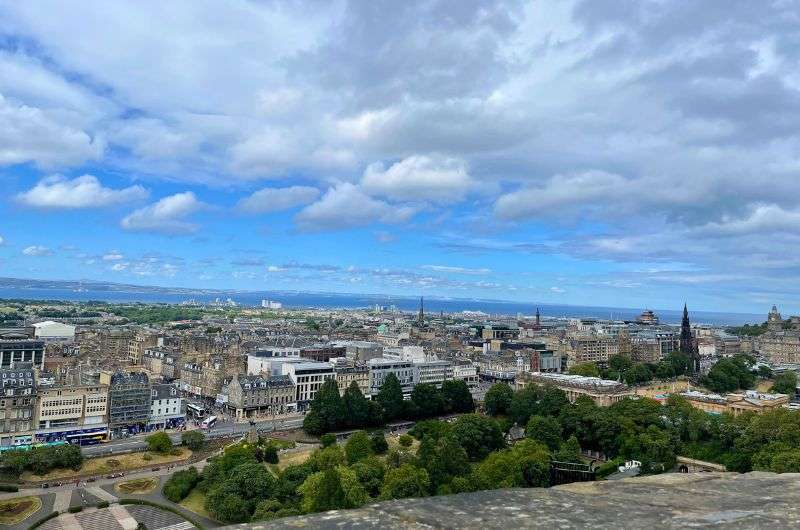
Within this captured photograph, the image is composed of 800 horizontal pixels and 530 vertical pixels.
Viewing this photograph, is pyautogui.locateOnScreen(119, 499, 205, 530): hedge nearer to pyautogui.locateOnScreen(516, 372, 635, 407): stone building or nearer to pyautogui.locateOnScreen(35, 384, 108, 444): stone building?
pyautogui.locateOnScreen(35, 384, 108, 444): stone building

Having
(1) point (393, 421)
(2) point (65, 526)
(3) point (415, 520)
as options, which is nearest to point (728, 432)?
(1) point (393, 421)

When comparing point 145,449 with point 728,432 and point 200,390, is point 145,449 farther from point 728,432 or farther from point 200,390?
point 728,432

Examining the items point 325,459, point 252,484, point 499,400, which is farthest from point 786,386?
point 252,484

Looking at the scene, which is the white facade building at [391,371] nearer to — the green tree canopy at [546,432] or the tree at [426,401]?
the tree at [426,401]

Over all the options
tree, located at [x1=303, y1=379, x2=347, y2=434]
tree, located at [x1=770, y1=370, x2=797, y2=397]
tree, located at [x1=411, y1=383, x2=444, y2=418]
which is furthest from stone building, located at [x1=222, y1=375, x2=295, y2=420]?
tree, located at [x1=770, y1=370, x2=797, y2=397]

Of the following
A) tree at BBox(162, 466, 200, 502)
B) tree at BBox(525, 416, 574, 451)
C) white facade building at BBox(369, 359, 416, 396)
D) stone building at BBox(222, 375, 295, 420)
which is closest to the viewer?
tree at BBox(162, 466, 200, 502)

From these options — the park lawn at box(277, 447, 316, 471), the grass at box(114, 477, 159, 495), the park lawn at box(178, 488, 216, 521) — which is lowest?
the park lawn at box(178, 488, 216, 521)

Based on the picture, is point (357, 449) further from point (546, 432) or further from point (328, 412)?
point (546, 432)
